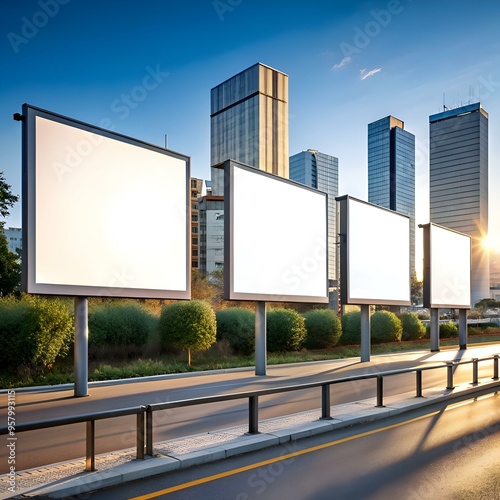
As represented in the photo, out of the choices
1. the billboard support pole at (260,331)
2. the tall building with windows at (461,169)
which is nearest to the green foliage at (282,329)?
the billboard support pole at (260,331)

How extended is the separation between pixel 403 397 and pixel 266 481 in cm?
710

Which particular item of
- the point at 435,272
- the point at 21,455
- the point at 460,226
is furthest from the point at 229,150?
the point at 21,455

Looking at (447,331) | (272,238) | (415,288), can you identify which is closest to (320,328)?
(272,238)

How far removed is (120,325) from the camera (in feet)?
73.4

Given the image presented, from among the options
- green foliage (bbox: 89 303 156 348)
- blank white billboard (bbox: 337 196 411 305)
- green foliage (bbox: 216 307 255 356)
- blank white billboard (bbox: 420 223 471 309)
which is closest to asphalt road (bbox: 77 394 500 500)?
green foliage (bbox: 89 303 156 348)

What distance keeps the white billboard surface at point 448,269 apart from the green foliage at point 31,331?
75.2 feet

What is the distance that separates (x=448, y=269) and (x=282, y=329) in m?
13.0

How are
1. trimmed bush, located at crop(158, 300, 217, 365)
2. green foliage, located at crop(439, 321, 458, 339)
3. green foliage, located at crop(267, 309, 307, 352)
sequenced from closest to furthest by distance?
trimmed bush, located at crop(158, 300, 217, 365) → green foliage, located at crop(267, 309, 307, 352) → green foliage, located at crop(439, 321, 458, 339)

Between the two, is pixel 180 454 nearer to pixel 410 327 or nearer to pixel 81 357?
pixel 81 357

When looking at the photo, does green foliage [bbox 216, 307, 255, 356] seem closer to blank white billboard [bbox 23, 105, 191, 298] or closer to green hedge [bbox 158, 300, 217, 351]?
green hedge [bbox 158, 300, 217, 351]

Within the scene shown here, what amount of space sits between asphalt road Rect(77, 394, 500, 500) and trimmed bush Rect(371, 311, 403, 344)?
2936 cm

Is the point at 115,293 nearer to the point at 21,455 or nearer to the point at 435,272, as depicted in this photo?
the point at 21,455

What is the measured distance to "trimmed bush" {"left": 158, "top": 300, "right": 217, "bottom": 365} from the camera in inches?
880

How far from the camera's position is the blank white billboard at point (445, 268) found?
3256cm
